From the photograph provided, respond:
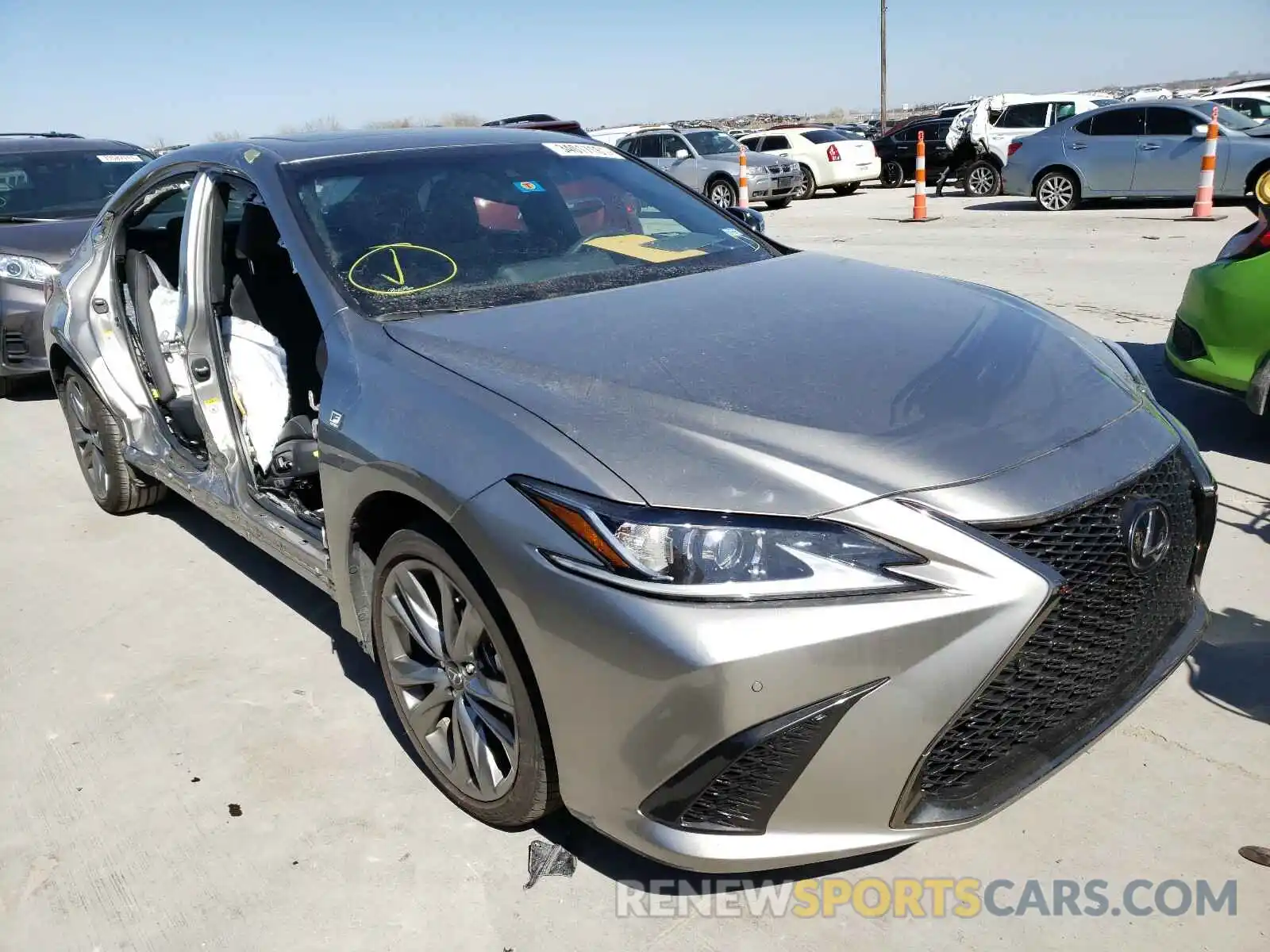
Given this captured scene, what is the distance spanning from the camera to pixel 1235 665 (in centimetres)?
297

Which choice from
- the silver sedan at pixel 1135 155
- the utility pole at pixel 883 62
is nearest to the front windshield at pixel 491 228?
the silver sedan at pixel 1135 155

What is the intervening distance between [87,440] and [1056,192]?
43.6 feet

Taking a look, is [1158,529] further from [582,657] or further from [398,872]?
[398,872]

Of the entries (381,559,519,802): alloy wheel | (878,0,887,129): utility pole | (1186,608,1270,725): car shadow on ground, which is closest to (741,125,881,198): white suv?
(1186,608,1270,725): car shadow on ground

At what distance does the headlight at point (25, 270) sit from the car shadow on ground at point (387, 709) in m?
2.66

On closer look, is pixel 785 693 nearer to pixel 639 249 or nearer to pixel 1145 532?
pixel 1145 532

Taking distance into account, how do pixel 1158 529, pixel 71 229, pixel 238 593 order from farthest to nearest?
pixel 71 229 → pixel 238 593 → pixel 1158 529

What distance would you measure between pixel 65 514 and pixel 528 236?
3.19 meters

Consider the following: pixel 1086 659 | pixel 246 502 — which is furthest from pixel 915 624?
pixel 246 502

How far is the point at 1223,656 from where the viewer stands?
9.89 ft

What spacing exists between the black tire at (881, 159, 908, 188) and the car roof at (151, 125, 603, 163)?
762 inches

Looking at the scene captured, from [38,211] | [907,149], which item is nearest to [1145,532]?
[38,211]

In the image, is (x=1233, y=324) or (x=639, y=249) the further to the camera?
(x=1233, y=324)

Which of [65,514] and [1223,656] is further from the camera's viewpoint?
[65,514]
